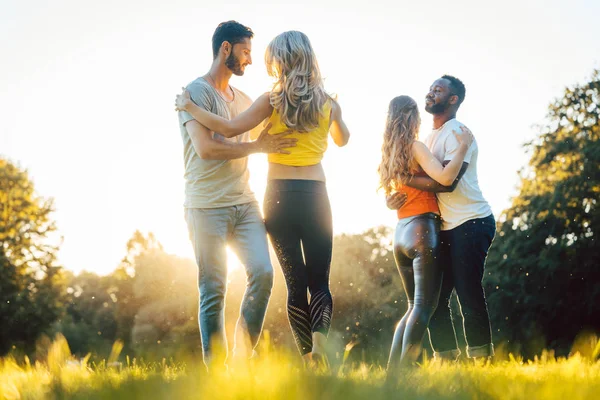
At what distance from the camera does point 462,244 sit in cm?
526

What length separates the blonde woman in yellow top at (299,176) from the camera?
15.3 ft

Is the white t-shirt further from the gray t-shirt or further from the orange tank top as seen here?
the gray t-shirt

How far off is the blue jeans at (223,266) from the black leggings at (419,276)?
114 centimetres

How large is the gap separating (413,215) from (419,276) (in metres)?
0.53

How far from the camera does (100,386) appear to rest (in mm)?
2760

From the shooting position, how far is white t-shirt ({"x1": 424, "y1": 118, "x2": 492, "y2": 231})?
5344 mm

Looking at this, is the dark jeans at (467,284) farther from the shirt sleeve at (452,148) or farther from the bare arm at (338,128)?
the bare arm at (338,128)

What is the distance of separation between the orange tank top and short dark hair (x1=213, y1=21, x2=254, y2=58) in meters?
1.75

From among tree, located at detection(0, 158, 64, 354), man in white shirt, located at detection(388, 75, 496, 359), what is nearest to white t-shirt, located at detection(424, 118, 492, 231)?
man in white shirt, located at detection(388, 75, 496, 359)

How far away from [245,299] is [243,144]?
3.68 ft

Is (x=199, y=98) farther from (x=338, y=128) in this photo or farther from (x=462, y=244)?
(x=462, y=244)

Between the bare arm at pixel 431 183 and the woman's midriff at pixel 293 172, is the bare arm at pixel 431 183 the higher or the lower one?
the lower one

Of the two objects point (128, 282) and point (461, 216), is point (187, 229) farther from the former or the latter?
point (128, 282)

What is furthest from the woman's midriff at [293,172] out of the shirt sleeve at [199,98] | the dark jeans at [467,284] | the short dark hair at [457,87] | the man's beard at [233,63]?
the short dark hair at [457,87]
